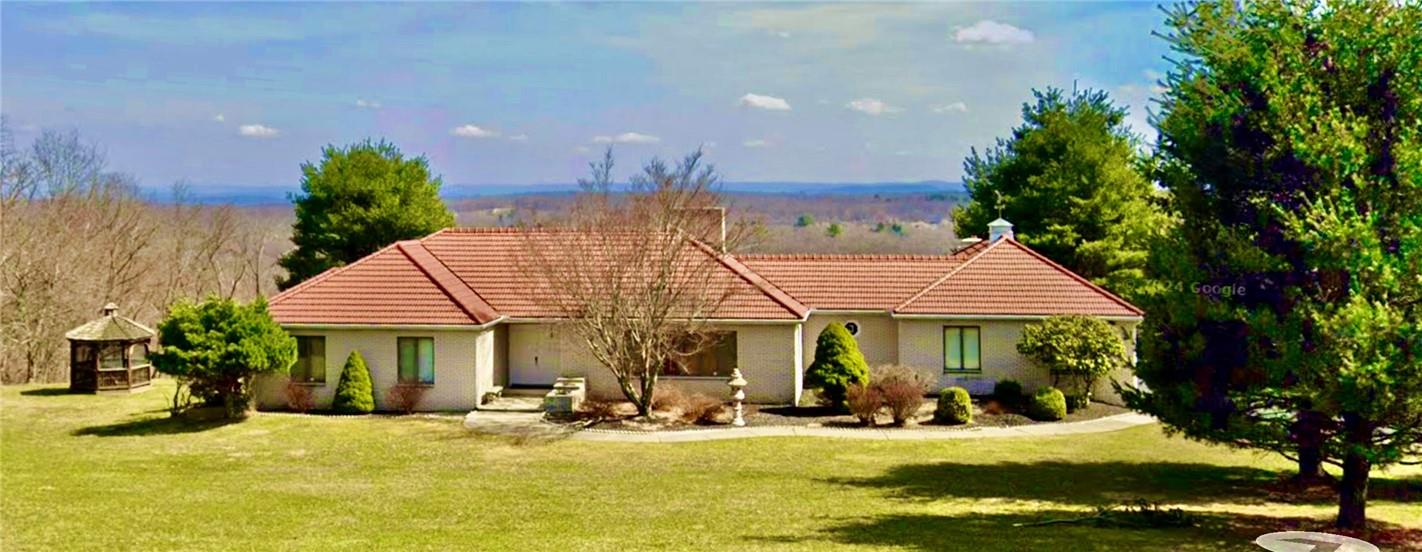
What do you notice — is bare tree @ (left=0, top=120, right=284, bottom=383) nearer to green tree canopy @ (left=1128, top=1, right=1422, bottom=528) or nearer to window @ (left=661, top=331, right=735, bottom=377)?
window @ (left=661, top=331, right=735, bottom=377)

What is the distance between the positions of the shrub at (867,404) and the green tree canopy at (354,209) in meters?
23.9

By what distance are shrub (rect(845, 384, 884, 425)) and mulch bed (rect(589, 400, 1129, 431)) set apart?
228 millimetres

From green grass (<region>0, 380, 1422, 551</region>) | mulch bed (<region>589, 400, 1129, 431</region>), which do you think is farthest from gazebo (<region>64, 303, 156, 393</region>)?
mulch bed (<region>589, 400, 1129, 431</region>)

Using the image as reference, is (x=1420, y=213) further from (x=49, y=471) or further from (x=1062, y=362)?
(x=49, y=471)

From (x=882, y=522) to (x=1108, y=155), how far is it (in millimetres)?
31459

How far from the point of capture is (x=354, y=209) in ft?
141

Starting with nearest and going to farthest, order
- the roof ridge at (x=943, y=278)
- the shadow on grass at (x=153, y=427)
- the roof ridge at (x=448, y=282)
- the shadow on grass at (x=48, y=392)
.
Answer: the shadow on grass at (x=153, y=427), the roof ridge at (x=448, y=282), the shadow on grass at (x=48, y=392), the roof ridge at (x=943, y=278)

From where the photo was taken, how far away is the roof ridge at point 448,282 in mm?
28781

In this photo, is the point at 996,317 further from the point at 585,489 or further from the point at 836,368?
the point at 585,489

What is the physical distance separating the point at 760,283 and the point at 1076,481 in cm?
1258

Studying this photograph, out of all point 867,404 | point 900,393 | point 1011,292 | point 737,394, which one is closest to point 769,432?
point 737,394

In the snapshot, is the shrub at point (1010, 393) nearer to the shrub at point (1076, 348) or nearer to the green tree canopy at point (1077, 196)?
the shrub at point (1076, 348)

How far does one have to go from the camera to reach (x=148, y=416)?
2747 centimetres

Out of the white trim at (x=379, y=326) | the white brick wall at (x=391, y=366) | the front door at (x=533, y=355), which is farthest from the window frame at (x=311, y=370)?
the front door at (x=533, y=355)
